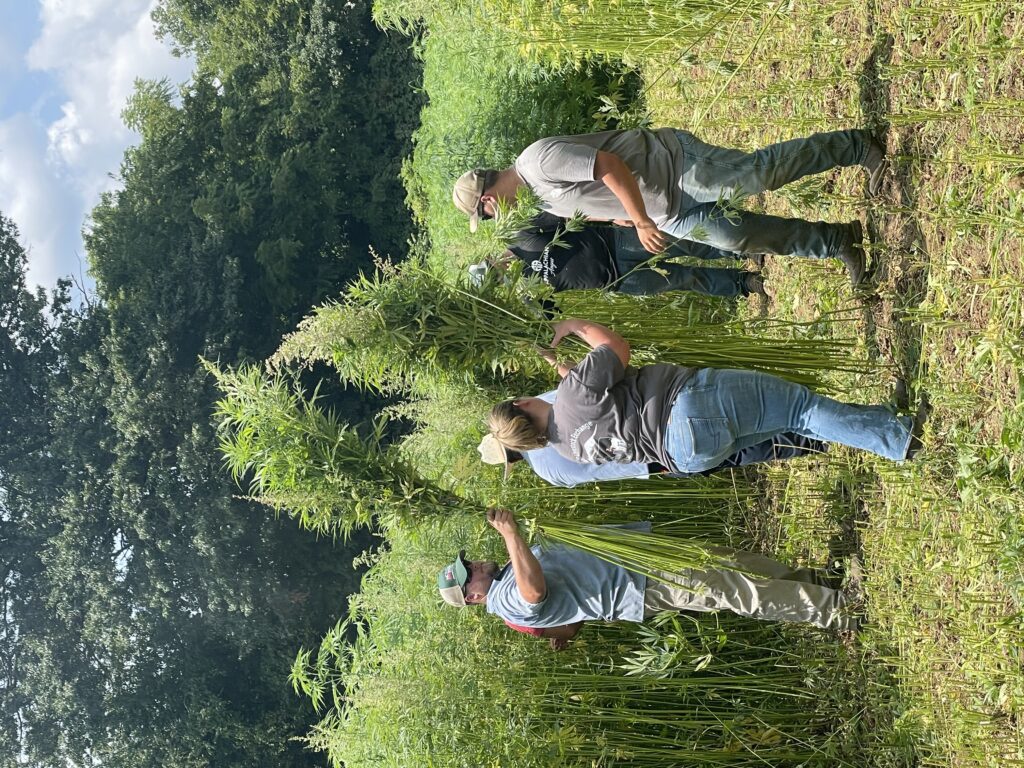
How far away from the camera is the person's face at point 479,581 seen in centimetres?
341

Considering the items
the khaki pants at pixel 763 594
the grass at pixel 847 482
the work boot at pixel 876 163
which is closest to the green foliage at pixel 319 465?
the grass at pixel 847 482

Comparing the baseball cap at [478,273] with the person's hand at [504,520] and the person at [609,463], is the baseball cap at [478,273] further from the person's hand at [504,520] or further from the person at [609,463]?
the person's hand at [504,520]

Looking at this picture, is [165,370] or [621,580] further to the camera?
[165,370]

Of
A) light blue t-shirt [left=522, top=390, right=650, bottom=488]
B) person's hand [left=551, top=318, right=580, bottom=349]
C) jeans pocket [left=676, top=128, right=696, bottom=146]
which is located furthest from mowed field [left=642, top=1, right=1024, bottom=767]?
person's hand [left=551, top=318, right=580, bottom=349]

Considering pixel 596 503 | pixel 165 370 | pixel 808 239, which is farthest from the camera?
pixel 165 370

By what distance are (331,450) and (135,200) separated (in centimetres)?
1210

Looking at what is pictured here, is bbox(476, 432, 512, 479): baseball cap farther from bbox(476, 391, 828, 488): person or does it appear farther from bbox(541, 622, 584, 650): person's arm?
bbox(541, 622, 584, 650): person's arm

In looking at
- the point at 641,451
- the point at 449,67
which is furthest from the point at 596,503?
the point at 449,67

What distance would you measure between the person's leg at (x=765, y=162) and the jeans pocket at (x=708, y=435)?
2.83 ft

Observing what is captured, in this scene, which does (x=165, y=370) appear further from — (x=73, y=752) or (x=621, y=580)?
(x=621, y=580)

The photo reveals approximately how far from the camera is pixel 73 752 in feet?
41.3

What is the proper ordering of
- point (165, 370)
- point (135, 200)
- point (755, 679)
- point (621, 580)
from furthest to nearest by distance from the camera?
1. point (135, 200)
2. point (165, 370)
3. point (755, 679)
4. point (621, 580)

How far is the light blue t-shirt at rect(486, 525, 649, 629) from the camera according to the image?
321 cm

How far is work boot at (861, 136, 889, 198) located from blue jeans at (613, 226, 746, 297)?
35.9 inches
